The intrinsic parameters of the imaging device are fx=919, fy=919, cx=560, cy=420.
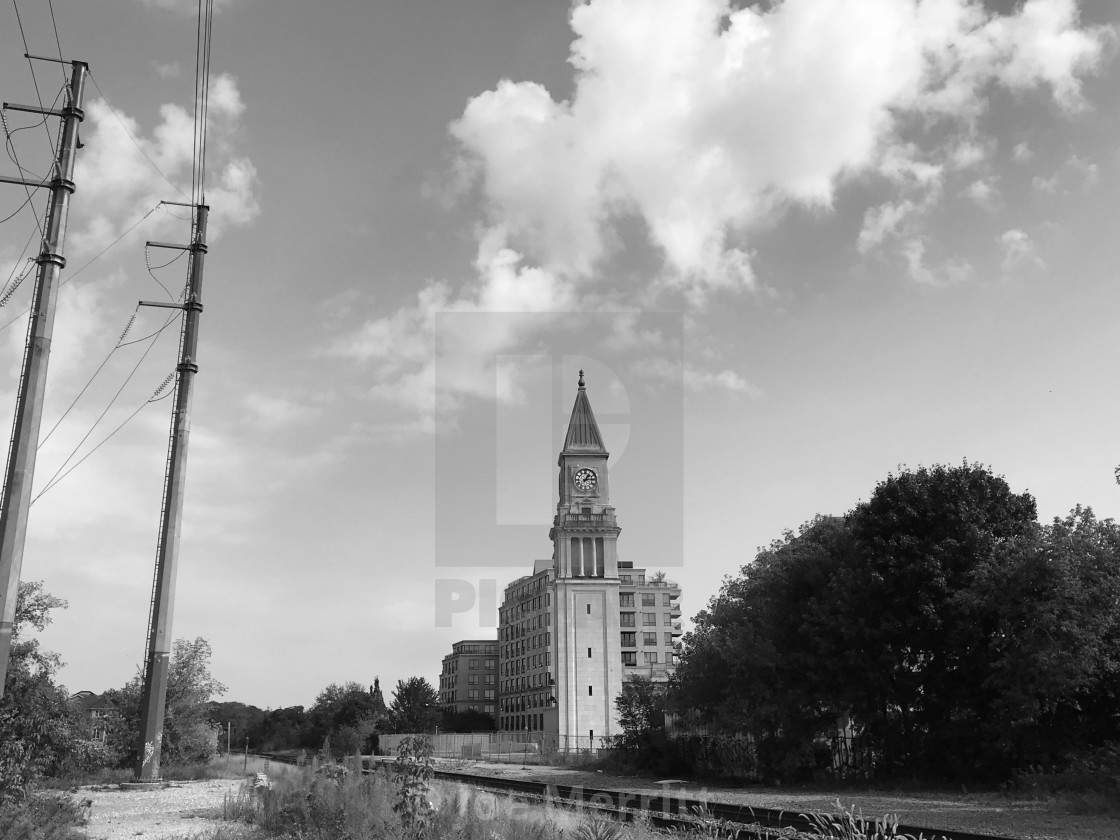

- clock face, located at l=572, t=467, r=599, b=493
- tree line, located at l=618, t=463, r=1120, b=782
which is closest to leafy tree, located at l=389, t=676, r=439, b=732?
clock face, located at l=572, t=467, r=599, b=493

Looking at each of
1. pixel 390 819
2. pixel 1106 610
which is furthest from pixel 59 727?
pixel 1106 610

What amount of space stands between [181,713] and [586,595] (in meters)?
53.9

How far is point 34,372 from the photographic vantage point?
20.4 m

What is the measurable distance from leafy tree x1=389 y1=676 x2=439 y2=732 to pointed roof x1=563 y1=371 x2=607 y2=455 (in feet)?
113

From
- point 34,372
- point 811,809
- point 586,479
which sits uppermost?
point 586,479

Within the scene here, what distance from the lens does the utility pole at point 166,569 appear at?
29.9 m

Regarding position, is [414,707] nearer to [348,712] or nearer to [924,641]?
[348,712]

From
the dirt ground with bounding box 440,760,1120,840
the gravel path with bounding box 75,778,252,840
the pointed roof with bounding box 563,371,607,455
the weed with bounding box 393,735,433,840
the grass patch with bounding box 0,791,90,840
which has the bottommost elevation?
the dirt ground with bounding box 440,760,1120,840

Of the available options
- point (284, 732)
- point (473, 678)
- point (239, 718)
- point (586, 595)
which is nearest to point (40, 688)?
point (586, 595)

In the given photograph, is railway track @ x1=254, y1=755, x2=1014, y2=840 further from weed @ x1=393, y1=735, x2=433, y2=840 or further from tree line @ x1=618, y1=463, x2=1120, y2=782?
tree line @ x1=618, y1=463, x2=1120, y2=782

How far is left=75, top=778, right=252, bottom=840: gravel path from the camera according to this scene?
701 inches

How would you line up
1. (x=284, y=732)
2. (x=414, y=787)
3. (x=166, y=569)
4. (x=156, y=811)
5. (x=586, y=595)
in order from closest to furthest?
1. (x=414, y=787)
2. (x=156, y=811)
3. (x=166, y=569)
4. (x=586, y=595)
5. (x=284, y=732)

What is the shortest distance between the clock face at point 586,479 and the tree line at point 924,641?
2058 inches

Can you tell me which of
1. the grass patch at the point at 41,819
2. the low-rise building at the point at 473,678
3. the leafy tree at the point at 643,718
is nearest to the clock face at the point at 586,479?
the leafy tree at the point at 643,718
